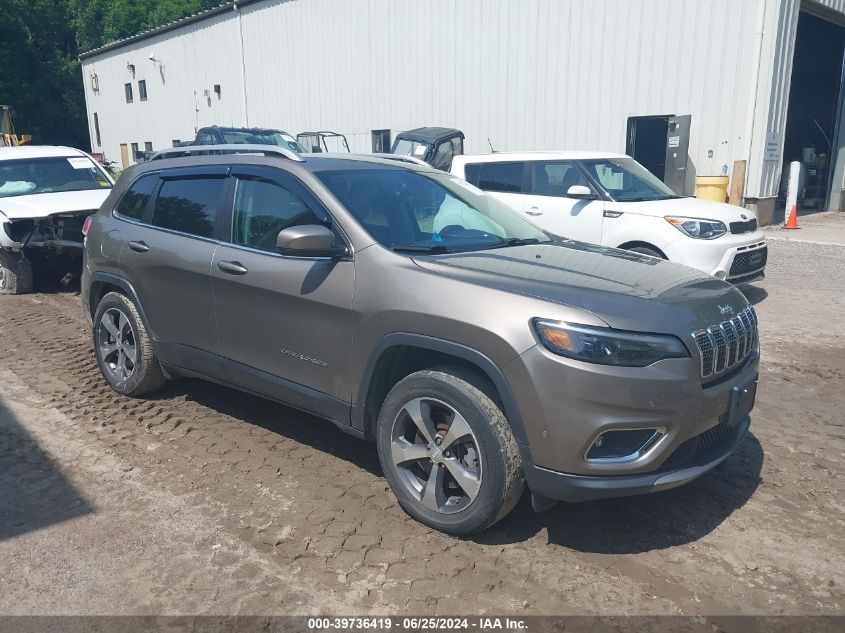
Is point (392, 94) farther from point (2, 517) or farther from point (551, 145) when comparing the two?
point (2, 517)

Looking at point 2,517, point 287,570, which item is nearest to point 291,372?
point 287,570

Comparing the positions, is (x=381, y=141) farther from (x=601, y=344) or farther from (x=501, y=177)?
(x=601, y=344)

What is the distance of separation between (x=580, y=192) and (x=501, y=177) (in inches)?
48.4

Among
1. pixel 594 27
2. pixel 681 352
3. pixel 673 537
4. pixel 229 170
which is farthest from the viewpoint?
pixel 594 27

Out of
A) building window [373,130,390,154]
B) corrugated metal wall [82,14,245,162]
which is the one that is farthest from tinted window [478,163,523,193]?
corrugated metal wall [82,14,245,162]

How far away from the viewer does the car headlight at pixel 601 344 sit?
286 cm

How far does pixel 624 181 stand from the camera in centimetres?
853

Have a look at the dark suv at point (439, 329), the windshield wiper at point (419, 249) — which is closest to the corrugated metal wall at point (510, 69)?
the dark suv at point (439, 329)

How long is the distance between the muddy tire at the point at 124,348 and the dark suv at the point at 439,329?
0.03 metres

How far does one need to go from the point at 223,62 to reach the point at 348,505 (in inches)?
1103

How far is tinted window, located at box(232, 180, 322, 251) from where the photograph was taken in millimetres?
3935

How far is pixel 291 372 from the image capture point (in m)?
3.86

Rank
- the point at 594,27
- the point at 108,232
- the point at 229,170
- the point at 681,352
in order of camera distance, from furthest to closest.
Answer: the point at 594,27 → the point at 108,232 → the point at 229,170 → the point at 681,352

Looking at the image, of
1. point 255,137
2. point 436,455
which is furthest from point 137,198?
point 255,137
